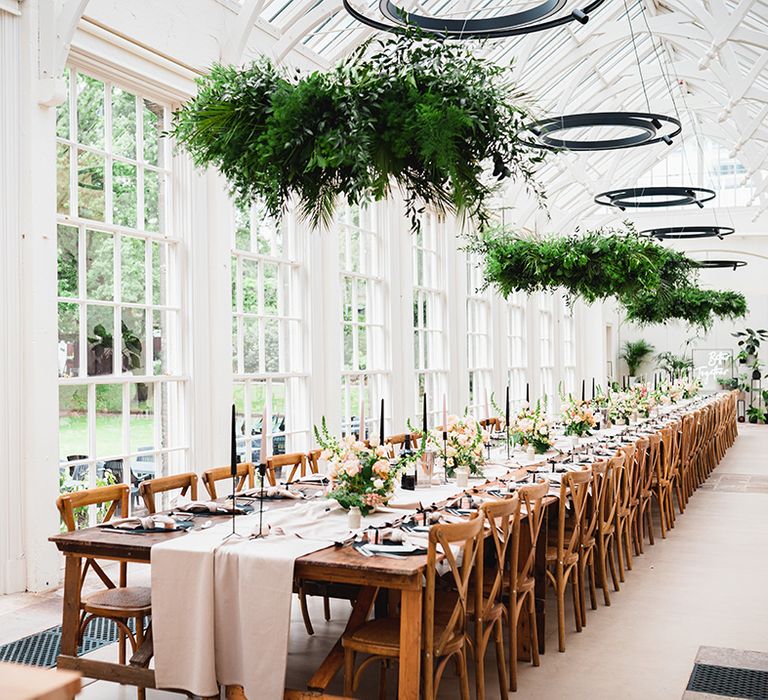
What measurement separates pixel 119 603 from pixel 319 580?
38.7 inches

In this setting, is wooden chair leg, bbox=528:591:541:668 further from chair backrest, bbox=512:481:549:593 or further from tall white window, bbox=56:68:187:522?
tall white window, bbox=56:68:187:522

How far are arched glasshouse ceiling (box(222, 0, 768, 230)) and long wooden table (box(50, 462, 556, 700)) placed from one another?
301 cm

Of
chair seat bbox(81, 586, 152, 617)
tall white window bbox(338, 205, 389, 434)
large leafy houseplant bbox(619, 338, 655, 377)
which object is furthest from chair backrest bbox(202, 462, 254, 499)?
large leafy houseplant bbox(619, 338, 655, 377)

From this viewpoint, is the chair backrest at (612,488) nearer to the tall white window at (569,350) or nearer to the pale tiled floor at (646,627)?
the pale tiled floor at (646,627)

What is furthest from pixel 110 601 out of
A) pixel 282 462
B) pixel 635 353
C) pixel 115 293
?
pixel 635 353

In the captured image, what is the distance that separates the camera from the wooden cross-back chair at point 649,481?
698 centimetres

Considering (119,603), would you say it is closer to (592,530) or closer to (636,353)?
(592,530)

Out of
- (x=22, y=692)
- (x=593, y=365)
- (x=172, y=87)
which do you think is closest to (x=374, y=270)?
(x=172, y=87)

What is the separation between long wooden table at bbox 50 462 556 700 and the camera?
320 centimetres

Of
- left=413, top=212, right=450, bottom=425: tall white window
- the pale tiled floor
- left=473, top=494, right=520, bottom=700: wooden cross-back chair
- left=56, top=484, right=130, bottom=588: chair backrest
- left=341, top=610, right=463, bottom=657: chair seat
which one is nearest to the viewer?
left=341, top=610, right=463, bottom=657: chair seat

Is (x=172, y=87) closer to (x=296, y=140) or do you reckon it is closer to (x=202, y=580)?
(x=296, y=140)

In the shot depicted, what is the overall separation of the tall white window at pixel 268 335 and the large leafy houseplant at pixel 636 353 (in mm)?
16526

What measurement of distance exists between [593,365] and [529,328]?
5323 mm

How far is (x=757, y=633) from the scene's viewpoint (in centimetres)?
484
